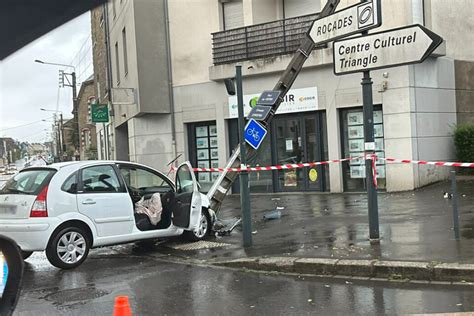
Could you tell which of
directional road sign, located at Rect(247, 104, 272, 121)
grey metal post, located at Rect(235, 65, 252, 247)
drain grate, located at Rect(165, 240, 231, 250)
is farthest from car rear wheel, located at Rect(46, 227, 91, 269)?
directional road sign, located at Rect(247, 104, 272, 121)

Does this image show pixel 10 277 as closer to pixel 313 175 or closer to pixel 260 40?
pixel 313 175

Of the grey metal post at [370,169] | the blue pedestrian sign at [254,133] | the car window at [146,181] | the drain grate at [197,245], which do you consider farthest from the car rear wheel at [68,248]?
the grey metal post at [370,169]

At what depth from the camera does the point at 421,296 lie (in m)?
5.36

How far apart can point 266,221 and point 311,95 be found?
18.9ft

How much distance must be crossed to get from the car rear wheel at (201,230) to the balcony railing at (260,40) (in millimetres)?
7684

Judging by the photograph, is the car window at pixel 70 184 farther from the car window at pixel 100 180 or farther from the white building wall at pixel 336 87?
the white building wall at pixel 336 87

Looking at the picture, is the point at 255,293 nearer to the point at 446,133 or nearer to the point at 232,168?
the point at 232,168

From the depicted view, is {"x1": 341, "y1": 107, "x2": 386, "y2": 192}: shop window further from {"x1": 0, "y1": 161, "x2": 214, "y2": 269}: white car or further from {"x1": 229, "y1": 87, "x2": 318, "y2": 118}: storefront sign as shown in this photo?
{"x1": 0, "y1": 161, "x2": 214, "y2": 269}: white car

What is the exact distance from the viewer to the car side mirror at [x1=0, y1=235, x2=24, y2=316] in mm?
2223

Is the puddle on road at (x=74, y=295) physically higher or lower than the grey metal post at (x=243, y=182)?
lower

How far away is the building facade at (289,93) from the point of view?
1405 centimetres

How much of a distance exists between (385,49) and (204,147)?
1096 cm

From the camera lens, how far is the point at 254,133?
9094 mm

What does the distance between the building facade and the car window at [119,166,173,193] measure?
20.0 feet
